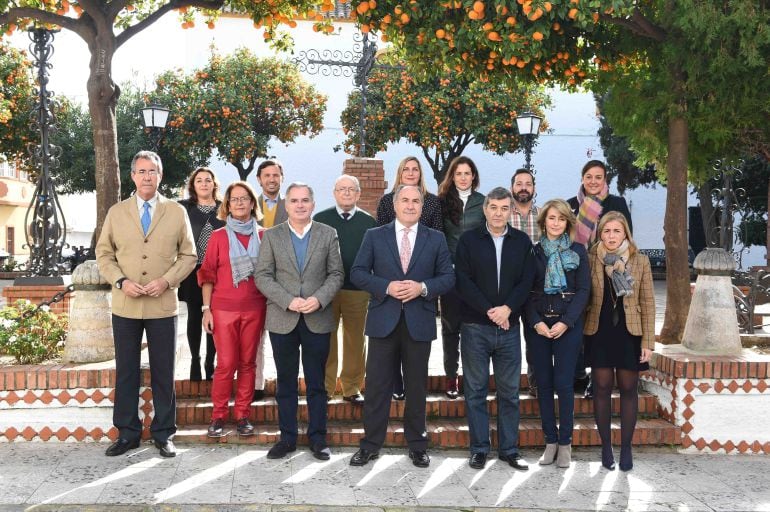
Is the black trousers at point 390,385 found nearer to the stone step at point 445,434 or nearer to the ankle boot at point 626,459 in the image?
the stone step at point 445,434

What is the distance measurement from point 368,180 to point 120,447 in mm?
7114

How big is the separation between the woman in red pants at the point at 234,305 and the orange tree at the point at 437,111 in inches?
627

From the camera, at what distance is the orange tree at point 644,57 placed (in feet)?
16.5

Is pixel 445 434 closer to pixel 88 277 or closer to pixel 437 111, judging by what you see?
pixel 88 277

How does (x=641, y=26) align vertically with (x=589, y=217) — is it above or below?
above

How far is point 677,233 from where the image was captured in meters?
6.27

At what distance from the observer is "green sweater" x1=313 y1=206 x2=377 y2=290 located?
5367 mm

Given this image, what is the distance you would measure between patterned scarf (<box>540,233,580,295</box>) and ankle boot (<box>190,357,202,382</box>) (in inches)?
109

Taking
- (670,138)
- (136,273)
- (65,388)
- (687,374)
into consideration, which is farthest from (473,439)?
(670,138)

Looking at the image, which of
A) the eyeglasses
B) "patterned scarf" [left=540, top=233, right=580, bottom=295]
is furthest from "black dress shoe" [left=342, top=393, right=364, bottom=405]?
the eyeglasses

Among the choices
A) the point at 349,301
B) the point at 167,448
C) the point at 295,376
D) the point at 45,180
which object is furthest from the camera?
the point at 45,180

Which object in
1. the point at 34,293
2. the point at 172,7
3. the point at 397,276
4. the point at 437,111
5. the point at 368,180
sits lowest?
the point at 34,293

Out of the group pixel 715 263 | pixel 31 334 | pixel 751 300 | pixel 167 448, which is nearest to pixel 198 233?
pixel 31 334

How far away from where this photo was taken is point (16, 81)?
18516 millimetres
